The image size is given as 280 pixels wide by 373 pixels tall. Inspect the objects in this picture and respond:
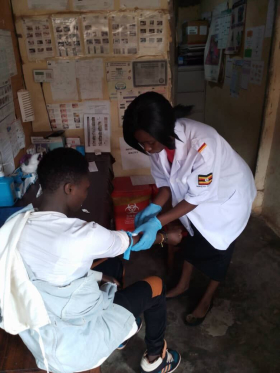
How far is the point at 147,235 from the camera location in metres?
1.24

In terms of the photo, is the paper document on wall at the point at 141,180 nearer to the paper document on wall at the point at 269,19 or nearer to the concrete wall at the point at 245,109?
the concrete wall at the point at 245,109

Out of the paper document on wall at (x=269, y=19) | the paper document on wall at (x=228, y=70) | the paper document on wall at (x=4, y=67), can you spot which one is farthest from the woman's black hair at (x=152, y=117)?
the paper document on wall at (x=228, y=70)

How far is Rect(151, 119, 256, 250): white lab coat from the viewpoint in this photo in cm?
122

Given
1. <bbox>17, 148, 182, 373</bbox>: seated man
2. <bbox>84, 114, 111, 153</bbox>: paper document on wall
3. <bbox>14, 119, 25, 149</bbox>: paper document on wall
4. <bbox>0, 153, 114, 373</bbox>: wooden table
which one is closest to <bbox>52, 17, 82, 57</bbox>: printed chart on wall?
<bbox>84, 114, 111, 153</bbox>: paper document on wall

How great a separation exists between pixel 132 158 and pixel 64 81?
0.76 metres

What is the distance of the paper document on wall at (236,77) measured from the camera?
9.50 feet

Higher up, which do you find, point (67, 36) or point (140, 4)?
point (140, 4)

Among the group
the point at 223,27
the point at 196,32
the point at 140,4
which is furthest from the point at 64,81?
the point at 196,32

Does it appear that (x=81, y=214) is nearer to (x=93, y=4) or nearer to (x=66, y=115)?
(x=66, y=115)

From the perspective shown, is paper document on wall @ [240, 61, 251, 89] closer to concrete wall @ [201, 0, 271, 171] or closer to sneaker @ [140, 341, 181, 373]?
concrete wall @ [201, 0, 271, 171]

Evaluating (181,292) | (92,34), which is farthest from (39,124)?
(181,292)

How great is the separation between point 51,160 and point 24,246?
0.28 meters

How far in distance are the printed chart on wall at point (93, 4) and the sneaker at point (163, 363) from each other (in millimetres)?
2003

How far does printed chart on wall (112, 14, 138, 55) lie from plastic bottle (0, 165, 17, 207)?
115cm
